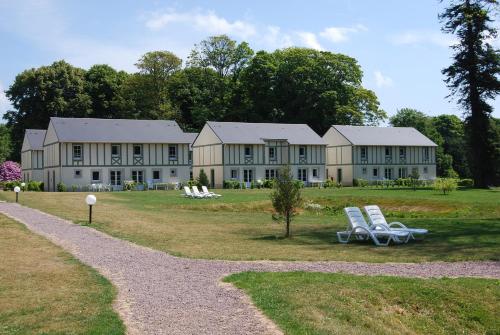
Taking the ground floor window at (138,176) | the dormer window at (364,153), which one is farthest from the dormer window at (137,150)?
Answer: the dormer window at (364,153)

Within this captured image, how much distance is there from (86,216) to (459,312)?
16.2 metres

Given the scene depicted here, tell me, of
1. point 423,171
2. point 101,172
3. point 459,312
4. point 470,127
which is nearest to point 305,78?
point 423,171

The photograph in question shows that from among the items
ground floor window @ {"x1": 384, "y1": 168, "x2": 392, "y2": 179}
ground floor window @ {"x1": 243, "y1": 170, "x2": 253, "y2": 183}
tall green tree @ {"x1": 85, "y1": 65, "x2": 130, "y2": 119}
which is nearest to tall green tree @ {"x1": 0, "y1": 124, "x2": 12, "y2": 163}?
tall green tree @ {"x1": 85, "y1": 65, "x2": 130, "y2": 119}

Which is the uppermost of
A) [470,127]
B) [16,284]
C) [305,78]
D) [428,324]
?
[305,78]

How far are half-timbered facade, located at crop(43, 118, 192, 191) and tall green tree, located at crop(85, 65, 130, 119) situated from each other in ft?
53.5

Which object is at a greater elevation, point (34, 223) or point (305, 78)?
point (305, 78)

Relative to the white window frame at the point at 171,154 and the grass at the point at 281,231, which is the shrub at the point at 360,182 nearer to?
the white window frame at the point at 171,154

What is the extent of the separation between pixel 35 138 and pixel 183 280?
166 ft

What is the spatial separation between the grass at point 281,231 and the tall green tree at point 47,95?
3732 centimetres

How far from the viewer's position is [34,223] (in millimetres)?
18812

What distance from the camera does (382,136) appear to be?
199 ft

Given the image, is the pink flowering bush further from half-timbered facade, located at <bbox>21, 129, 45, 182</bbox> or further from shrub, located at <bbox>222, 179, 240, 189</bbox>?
shrub, located at <bbox>222, 179, 240, 189</bbox>

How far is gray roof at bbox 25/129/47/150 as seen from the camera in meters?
55.2

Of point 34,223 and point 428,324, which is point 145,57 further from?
point 428,324
